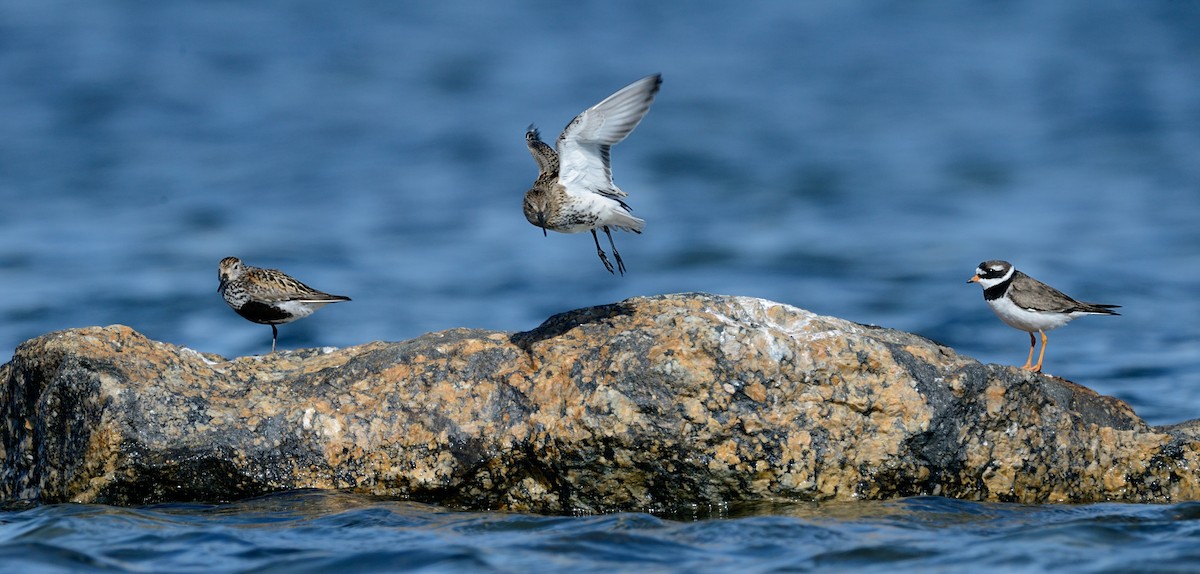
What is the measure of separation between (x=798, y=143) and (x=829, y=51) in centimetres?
450

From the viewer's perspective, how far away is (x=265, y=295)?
1015 centimetres

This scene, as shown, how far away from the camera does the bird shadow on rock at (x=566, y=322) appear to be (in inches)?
310

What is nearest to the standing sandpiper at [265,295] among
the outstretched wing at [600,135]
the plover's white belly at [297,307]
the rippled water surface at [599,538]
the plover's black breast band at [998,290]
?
the plover's white belly at [297,307]

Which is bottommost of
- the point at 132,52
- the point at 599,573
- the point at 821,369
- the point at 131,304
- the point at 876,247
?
the point at 599,573

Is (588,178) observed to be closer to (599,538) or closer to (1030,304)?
(599,538)

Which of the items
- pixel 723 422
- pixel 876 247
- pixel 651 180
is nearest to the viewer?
pixel 723 422

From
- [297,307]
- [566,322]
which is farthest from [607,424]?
[297,307]

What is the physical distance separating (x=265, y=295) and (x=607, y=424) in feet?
13.9

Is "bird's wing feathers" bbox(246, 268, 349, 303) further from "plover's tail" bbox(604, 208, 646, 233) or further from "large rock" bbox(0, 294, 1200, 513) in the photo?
"plover's tail" bbox(604, 208, 646, 233)

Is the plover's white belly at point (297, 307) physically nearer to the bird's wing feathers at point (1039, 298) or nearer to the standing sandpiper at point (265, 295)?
the standing sandpiper at point (265, 295)

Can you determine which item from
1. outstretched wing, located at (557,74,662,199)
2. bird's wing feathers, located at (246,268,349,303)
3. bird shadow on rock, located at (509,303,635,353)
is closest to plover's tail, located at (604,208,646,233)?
outstretched wing, located at (557,74,662,199)

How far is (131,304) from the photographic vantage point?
15.3 meters

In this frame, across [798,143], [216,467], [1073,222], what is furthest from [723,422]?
[798,143]

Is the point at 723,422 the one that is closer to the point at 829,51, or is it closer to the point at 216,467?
the point at 216,467
